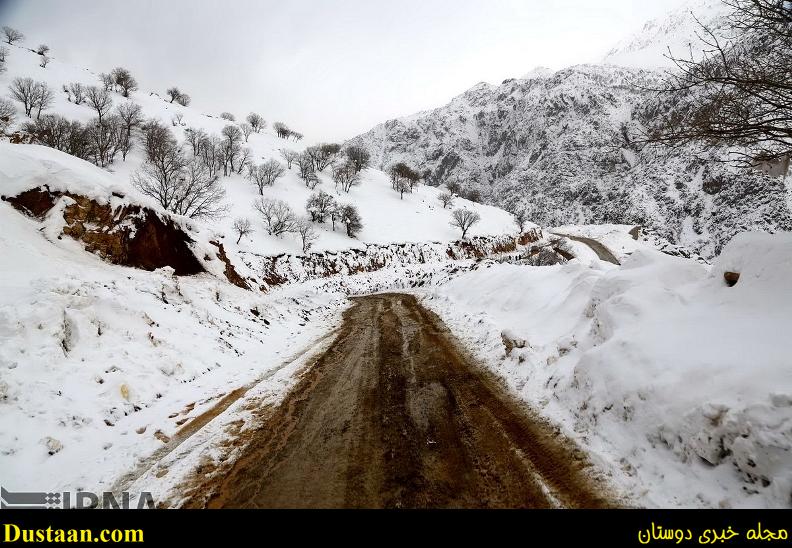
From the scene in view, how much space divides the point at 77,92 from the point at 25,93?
9.22 m

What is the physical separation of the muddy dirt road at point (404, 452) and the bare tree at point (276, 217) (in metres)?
31.9

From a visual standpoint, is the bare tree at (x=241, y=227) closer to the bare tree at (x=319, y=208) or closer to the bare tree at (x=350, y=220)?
the bare tree at (x=319, y=208)

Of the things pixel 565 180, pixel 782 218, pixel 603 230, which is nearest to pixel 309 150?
pixel 603 230

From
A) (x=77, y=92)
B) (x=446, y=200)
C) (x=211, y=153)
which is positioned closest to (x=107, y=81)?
(x=77, y=92)

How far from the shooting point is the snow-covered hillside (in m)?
37.0

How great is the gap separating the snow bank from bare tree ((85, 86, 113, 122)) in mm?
61919

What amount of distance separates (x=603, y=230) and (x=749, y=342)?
215 ft

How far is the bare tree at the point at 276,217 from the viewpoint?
36188mm

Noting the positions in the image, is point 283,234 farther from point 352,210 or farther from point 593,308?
point 593,308

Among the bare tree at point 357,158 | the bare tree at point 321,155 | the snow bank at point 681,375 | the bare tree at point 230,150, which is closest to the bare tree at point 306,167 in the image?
the bare tree at point 321,155

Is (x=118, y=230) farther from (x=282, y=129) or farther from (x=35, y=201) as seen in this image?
(x=282, y=129)

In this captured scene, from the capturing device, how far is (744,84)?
4.86 m

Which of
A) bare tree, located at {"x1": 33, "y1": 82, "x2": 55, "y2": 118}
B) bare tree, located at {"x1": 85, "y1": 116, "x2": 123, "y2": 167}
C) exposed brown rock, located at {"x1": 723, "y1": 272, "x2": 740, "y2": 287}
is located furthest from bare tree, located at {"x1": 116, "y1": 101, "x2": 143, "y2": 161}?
exposed brown rock, located at {"x1": 723, "y1": 272, "x2": 740, "y2": 287}

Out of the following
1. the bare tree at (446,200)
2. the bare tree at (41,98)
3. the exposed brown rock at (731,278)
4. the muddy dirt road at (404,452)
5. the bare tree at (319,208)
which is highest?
the bare tree at (41,98)
